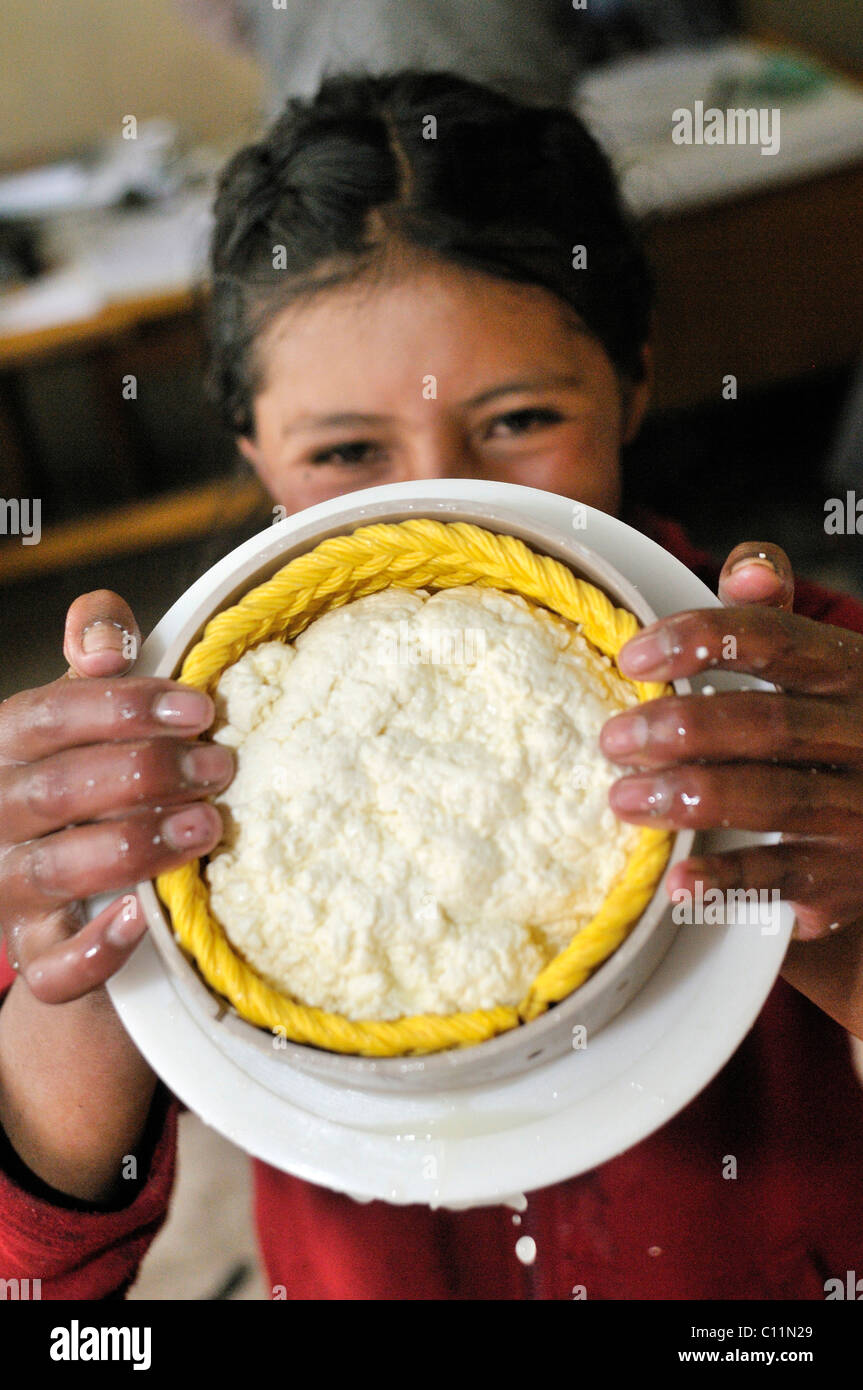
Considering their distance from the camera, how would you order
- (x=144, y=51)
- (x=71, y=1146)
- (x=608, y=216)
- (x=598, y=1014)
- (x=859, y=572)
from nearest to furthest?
1. (x=598, y=1014)
2. (x=71, y=1146)
3. (x=608, y=216)
4. (x=859, y=572)
5. (x=144, y=51)

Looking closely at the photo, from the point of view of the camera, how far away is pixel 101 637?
0.50m

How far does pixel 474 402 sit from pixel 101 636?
0.35 metres

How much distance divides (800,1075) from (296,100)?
3.15ft

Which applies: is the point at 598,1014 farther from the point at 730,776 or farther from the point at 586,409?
the point at 586,409

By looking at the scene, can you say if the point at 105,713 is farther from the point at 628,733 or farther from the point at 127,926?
the point at 628,733

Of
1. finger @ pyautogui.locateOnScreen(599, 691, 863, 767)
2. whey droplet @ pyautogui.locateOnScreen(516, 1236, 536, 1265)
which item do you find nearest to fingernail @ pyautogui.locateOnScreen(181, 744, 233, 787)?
finger @ pyautogui.locateOnScreen(599, 691, 863, 767)

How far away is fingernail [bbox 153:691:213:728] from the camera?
458 millimetres

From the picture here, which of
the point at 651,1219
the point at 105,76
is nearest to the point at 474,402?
the point at 651,1219

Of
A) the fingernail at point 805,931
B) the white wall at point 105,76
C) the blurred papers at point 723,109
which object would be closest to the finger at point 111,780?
the fingernail at point 805,931

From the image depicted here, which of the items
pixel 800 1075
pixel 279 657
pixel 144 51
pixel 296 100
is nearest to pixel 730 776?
pixel 279 657

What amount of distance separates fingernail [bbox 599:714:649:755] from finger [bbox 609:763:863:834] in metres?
0.01

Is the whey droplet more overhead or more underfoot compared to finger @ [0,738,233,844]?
more underfoot

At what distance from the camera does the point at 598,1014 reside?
44 cm

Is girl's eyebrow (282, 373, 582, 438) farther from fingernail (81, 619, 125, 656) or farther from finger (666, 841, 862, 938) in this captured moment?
finger (666, 841, 862, 938)
